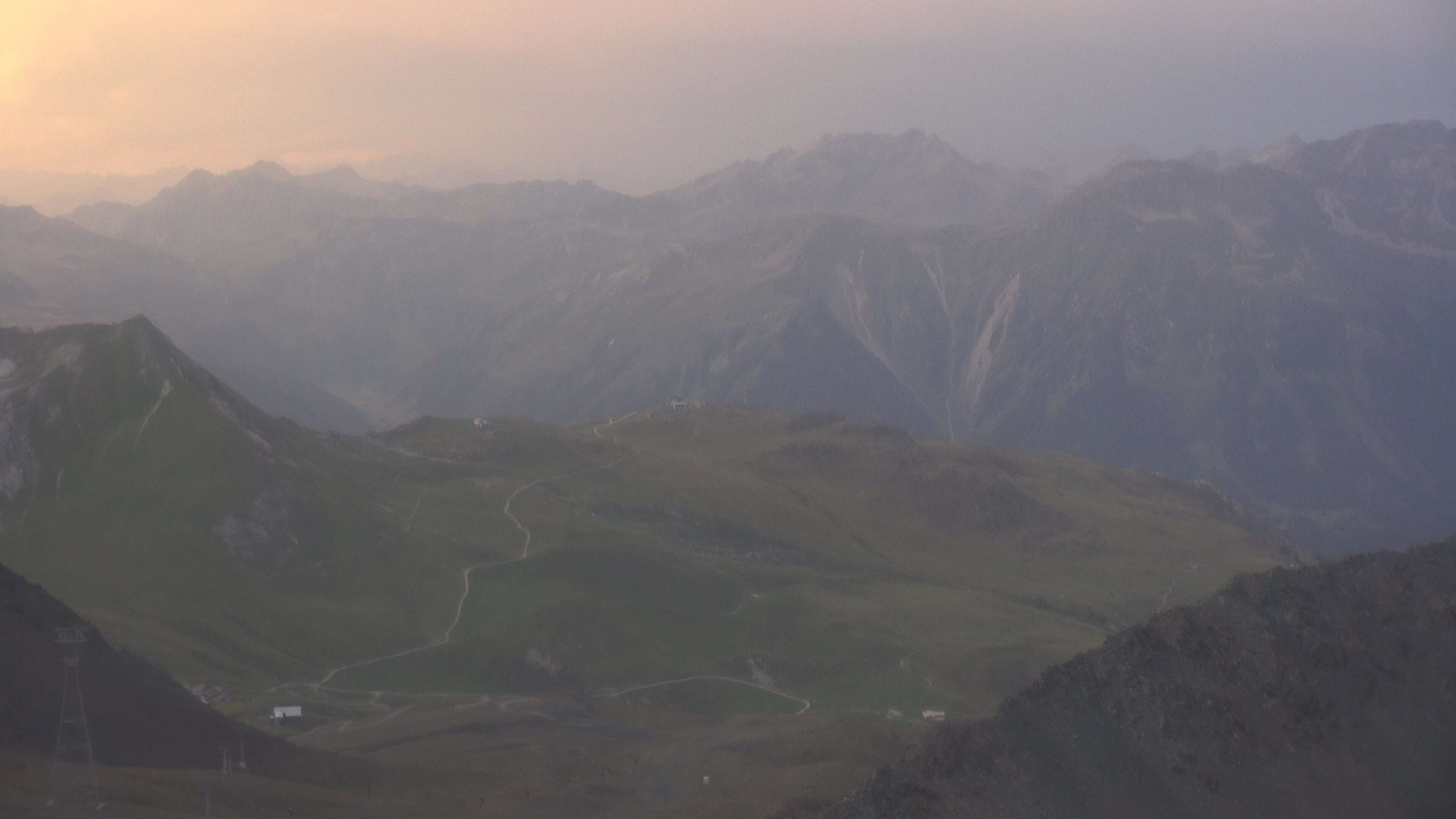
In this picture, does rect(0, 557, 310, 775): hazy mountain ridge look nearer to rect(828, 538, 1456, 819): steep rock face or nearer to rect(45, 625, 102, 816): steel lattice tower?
rect(45, 625, 102, 816): steel lattice tower

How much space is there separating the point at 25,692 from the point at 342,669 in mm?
74574

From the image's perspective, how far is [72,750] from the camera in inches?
3113

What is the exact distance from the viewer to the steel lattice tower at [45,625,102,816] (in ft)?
226

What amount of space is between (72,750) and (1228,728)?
225 feet

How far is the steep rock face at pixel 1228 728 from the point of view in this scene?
70.8 metres

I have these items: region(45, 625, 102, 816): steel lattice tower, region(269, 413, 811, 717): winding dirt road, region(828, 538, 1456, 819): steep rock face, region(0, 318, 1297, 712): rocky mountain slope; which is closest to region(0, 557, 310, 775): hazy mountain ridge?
region(45, 625, 102, 816): steel lattice tower

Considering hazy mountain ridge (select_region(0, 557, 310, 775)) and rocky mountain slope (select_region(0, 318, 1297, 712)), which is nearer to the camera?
hazy mountain ridge (select_region(0, 557, 310, 775))

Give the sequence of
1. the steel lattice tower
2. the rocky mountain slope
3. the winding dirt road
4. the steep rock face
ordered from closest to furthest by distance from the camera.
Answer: the steel lattice tower, the steep rock face, the winding dirt road, the rocky mountain slope

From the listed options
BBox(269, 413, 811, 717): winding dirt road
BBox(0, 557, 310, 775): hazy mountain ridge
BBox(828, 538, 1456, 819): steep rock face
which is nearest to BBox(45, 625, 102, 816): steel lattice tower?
BBox(0, 557, 310, 775): hazy mountain ridge

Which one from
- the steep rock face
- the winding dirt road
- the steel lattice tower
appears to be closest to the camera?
the steel lattice tower

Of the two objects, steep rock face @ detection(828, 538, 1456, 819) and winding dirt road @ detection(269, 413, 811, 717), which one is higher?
steep rock face @ detection(828, 538, 1456, 819)

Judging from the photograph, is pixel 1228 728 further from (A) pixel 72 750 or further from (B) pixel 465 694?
(B) pixel 465 694

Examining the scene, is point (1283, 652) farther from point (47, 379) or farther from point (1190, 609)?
point (47, 379)

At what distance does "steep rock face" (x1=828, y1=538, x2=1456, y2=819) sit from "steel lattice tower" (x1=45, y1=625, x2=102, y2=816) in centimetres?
4019
